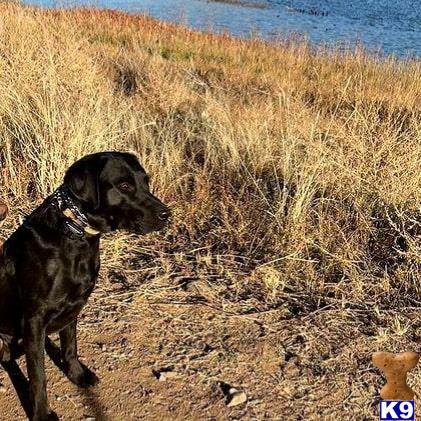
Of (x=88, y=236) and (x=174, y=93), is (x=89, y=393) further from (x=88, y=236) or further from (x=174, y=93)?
(x=174, y=93)

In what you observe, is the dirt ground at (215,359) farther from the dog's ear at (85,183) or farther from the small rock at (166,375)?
the dog's ear at (85,183)

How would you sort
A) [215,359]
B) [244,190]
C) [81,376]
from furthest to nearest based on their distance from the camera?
[244,190] → [215,359] → [81,376]

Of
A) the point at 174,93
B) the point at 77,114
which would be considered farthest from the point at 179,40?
the point at 77,114

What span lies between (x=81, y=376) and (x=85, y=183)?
2.92ft

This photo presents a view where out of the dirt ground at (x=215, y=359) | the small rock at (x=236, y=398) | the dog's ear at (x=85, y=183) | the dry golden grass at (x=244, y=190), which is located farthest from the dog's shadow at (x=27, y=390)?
the dog's ear at (x=85, y=183)

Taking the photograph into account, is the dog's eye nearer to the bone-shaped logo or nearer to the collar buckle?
the collar buckle

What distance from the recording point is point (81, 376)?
2.54 meters

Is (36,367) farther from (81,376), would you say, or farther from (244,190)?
(244,190)

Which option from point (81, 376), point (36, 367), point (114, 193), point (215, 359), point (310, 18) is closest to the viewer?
point (36, 367)

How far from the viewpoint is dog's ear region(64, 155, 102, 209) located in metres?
2.31

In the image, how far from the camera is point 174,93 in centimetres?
705

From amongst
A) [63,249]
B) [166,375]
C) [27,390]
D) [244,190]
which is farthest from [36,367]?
[244,190]

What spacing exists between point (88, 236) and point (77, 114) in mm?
2550

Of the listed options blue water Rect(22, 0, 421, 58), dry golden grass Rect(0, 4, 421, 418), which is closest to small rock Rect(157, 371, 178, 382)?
dry golden grass Rect(0, 4, 421, 418)
